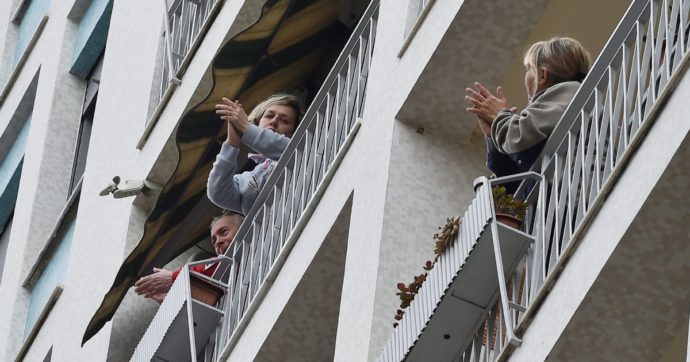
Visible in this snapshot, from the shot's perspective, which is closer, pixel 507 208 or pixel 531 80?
pixel 507 208

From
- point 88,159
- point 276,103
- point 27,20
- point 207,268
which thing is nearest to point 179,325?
point 207,268

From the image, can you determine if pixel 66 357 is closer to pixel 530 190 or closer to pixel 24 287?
pixel 24 287

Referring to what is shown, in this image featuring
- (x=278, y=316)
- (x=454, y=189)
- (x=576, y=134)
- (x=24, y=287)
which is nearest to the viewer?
(x=576, y=134)

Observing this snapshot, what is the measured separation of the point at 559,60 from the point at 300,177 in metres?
3.76

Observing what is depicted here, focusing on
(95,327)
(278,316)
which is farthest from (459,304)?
(95,327)

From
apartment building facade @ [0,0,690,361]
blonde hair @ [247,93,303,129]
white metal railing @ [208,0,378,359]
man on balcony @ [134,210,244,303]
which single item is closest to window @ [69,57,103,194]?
apartment building facade @ [0,0,690,361]

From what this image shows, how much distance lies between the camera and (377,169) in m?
12.4

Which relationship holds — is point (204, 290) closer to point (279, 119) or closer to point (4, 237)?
point (279, 119)

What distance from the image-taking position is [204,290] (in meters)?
14.4

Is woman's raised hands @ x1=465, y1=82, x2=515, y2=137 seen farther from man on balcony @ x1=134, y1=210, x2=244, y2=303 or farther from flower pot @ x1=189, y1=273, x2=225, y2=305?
man on balcony @ x1=134, y1=210, x2=244, y2=303

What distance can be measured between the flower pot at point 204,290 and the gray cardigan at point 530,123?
4.46m

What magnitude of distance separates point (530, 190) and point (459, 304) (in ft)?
2.26

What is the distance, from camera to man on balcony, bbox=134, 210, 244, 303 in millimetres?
15266

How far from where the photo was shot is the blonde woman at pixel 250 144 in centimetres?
1409
